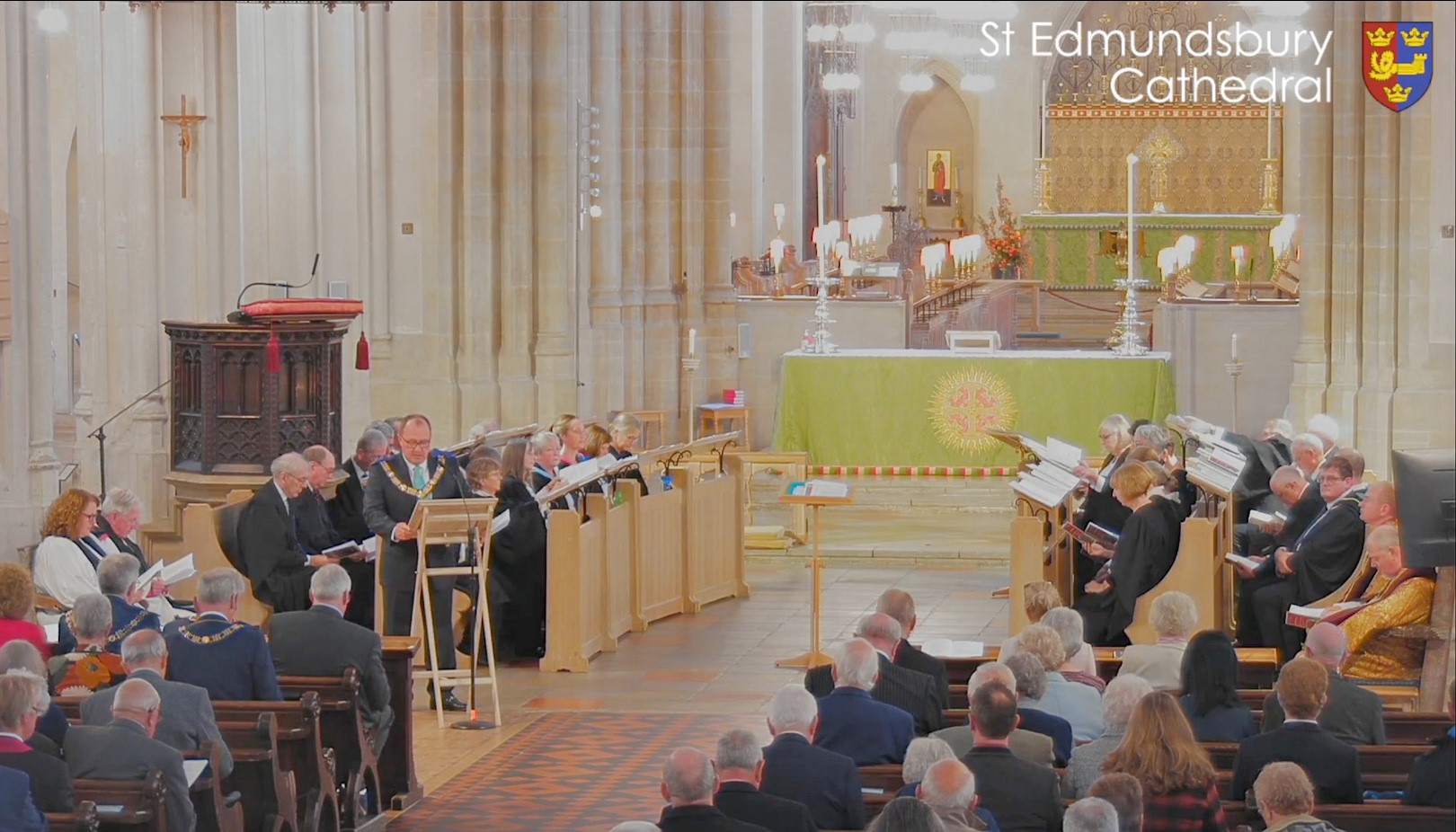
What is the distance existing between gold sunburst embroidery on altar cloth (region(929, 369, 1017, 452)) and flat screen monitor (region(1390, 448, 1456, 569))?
10.1 m

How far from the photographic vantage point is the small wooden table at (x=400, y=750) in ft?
30.6

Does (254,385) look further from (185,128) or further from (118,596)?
(118,596)

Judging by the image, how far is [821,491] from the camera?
1186 centimetres

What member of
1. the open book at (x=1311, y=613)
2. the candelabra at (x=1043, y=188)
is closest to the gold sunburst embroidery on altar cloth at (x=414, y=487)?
the open book at (x=1311, y=613)

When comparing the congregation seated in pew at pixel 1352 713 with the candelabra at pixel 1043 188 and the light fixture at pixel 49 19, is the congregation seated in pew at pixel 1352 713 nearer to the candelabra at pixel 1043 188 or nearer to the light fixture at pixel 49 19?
the light fixture at pixel 49 19

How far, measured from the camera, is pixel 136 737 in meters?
7.08

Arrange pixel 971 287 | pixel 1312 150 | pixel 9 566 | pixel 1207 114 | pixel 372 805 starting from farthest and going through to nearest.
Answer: pixel 1207 114
pixel 971 287
pixel 1312 150
pixel 372 805
pixel 9 566

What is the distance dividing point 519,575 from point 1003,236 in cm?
1929

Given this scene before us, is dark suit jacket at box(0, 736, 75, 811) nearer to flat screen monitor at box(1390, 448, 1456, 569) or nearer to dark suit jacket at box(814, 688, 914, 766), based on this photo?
dark suit jacket at box(814, 688, 914, 766)

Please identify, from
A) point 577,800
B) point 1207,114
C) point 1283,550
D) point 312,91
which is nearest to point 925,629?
point 1283,550

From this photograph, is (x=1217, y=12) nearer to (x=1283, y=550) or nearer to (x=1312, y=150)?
(x=1312, y=150)

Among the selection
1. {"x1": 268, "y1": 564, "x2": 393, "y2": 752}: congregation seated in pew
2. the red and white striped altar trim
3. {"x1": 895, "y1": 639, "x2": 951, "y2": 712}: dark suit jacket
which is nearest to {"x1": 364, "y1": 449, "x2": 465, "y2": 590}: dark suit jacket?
{"x1": 268, "y1": 564, "x2": 393, "y2": 752}: congregation seated in pew

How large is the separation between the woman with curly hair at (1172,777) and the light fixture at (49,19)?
7.70 meters

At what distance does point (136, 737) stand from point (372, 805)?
2122mm
